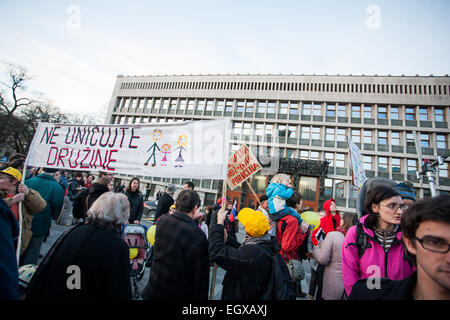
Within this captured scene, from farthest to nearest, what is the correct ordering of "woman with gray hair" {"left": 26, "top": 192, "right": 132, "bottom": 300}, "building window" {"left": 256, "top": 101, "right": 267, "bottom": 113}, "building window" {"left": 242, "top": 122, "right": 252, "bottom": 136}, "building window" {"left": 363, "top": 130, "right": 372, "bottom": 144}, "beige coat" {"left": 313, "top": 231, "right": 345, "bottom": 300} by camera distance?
"building window" {"left": 256, "top": 101, "right": 267, "bottom": 113}, "building window" {"left": 242, "top": 122, "right": 252, "bottom": 136}, "building window" {"left": 363, "top": 130, "right": 372, "bottom": 144}, "beige coat" {"left": 313, "top": 231, "right": 345, "bottom": 300}, "woman with gray hair" {"left": 26, "top": 192, "right": 132, "bottom": 300}

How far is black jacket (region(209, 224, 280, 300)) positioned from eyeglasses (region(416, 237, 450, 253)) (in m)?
1.06

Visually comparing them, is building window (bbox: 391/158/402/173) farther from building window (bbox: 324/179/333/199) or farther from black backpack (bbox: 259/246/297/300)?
black backpack (bbox: 259/246/297/300)

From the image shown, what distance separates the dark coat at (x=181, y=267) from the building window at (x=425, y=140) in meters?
27.7

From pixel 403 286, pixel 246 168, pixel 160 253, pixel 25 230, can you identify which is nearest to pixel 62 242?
pixel 160 253

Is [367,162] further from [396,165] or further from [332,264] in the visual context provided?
[332,264]

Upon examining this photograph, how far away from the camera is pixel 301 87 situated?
2328 cm

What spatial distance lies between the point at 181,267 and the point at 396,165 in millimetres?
25619

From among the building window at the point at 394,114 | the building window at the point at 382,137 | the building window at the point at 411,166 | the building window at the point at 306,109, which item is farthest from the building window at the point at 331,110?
the building window at the point at 411,166

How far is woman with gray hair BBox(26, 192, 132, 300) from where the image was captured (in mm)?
1309

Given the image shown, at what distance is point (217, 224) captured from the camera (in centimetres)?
200

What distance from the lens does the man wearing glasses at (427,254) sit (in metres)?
0.93

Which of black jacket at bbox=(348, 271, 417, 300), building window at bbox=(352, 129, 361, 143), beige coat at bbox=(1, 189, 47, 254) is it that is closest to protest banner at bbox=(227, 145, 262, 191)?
black jacket at bbox=(348, 271, 417, 300)

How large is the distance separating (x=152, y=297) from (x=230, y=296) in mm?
771

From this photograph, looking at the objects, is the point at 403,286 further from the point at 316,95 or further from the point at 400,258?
the point at 316,95
